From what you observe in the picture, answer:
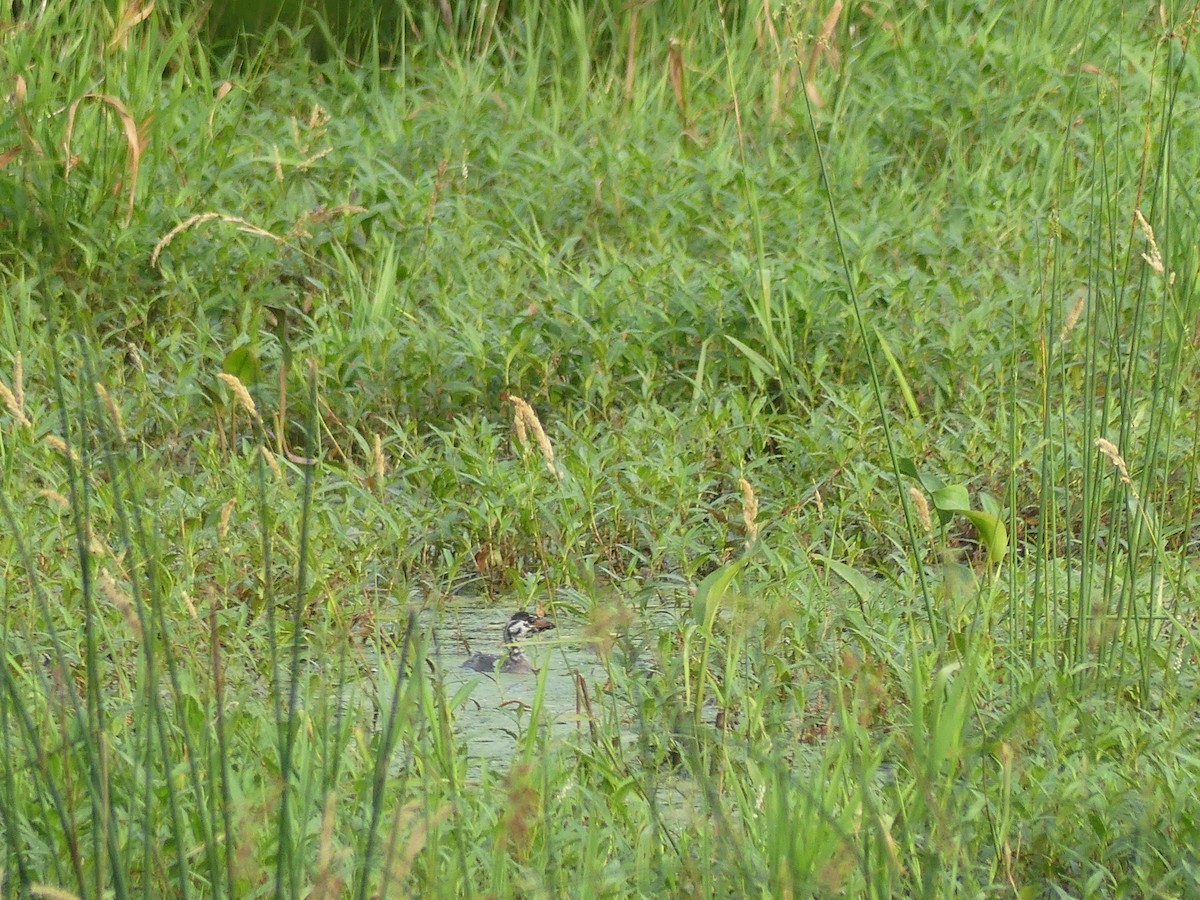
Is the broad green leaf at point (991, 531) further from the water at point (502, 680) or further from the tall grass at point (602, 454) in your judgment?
the water at point (502, 680)

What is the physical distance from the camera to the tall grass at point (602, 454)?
1537mm

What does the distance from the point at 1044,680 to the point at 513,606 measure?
2.99ft

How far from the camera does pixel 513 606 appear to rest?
2.51 meters

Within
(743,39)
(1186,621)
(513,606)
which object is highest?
(743,39)

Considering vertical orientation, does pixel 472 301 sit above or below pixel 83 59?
below

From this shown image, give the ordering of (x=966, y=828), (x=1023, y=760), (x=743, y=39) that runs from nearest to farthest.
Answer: (x=966, y=828) < (x=1023, y=760) < (x=743, y=39)

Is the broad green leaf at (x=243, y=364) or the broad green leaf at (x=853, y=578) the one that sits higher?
the broad green leaf at (x=853, y=578)

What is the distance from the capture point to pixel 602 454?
8.89ft

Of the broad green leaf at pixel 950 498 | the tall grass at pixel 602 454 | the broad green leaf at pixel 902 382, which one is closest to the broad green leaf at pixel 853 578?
the tall grass at pixel 602 454

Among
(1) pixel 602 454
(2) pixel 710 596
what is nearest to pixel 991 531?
(2) pixel 710 596

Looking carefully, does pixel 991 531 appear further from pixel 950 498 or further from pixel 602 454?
pixel 602 454

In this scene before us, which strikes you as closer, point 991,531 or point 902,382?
point 991,531

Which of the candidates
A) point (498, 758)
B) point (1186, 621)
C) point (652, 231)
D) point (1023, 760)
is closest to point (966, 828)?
point (1023, 760)

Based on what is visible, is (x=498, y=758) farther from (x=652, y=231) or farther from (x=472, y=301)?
(x=652, y=231)
